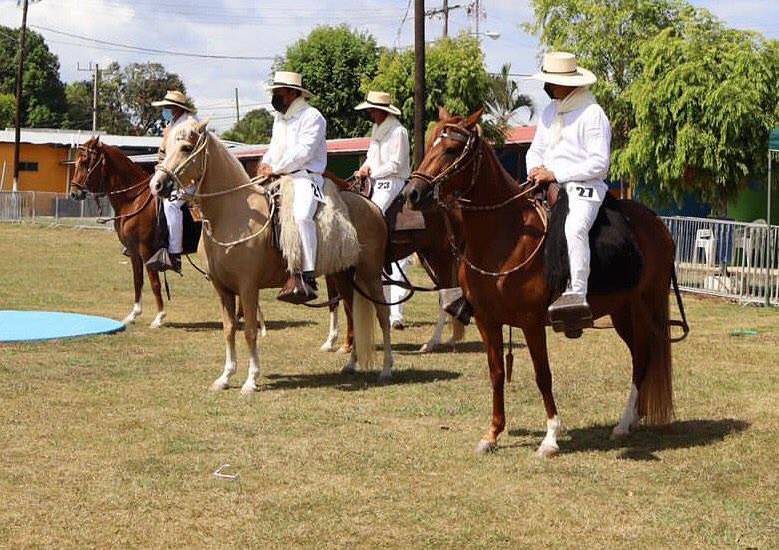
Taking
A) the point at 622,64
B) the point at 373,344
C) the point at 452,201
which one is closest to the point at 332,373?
the point at 373,344

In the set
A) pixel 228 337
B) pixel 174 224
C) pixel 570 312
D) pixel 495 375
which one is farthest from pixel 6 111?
pixel 570 312

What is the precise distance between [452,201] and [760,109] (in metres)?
16.5

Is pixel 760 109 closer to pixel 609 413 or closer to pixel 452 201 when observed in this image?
pixel 609 413

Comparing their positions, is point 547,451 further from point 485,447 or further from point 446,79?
point 446,79

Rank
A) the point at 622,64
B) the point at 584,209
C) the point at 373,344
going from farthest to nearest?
1. the point at 622,64
2. the point at 373,344
3. the point at 584,209

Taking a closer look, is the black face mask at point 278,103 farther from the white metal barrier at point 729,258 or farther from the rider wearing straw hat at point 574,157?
the white metal barrier at point 729,258

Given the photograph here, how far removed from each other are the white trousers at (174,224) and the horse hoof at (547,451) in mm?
7576

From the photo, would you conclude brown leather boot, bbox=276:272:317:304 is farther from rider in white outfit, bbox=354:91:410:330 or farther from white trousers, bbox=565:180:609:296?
white trousers, bbox=565:180:609:296

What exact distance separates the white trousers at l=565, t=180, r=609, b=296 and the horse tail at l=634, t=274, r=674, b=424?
100cm

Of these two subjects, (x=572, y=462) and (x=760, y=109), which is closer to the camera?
(x=572, y=462)

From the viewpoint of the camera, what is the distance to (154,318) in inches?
606

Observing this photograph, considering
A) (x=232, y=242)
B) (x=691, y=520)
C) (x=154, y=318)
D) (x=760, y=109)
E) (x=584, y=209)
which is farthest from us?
(x=760, y=109)

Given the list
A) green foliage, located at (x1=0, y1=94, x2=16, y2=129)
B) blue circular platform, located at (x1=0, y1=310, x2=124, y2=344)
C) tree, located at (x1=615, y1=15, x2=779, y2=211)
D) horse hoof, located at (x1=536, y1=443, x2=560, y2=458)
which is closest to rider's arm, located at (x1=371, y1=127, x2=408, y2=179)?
blue circular platform, located at (x1=0, y1=310, x2=124, y2=344)

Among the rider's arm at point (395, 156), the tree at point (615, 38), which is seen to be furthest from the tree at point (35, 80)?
the rider's arm at point (395, 156)
